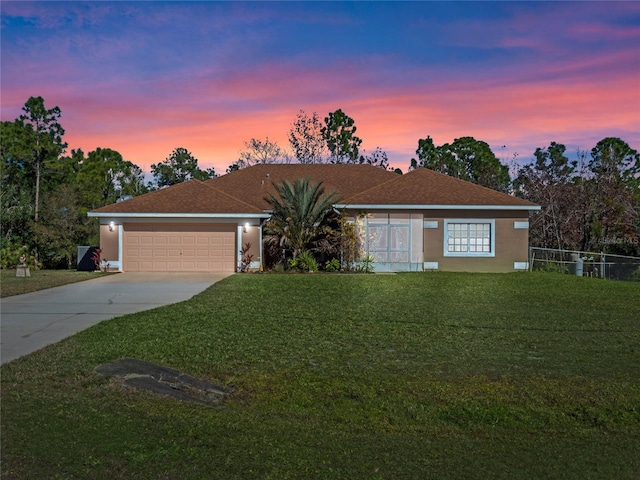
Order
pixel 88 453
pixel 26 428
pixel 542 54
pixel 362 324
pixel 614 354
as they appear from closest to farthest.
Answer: pixel 88 453 → pixel 26 428 → pixel 614 354 → pixel 362 324 → pixel 542 54

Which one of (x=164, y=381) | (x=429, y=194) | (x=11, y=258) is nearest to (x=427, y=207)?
(x=429, y=194)

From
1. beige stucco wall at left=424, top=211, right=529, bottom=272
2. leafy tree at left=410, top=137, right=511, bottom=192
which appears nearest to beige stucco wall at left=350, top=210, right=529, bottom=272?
beige stucco wall at left=424, top=211, right=529, bottom=272

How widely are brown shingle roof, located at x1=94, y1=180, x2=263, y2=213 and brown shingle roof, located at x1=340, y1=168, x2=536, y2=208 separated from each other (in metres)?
4.64

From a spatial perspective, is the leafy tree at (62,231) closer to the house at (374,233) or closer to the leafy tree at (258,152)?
the house at (374,233)

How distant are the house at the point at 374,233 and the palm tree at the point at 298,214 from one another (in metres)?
0.75

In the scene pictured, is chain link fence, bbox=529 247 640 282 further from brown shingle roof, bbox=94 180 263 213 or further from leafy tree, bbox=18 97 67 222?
leafy tree, bbox=18 97 67 222

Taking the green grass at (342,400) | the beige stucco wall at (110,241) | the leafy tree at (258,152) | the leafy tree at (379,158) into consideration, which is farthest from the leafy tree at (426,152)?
the green grass at (342,400)

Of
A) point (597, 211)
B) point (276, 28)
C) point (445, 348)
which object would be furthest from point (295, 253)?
point (597, 211)

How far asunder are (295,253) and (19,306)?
11.2m

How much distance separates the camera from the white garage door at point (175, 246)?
79.4 ft

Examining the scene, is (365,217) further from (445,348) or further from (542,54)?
(445,348)

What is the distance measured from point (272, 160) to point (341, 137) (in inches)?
237

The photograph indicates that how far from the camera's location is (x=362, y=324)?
1210 centimetres

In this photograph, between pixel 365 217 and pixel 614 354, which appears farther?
pixel 365 217
